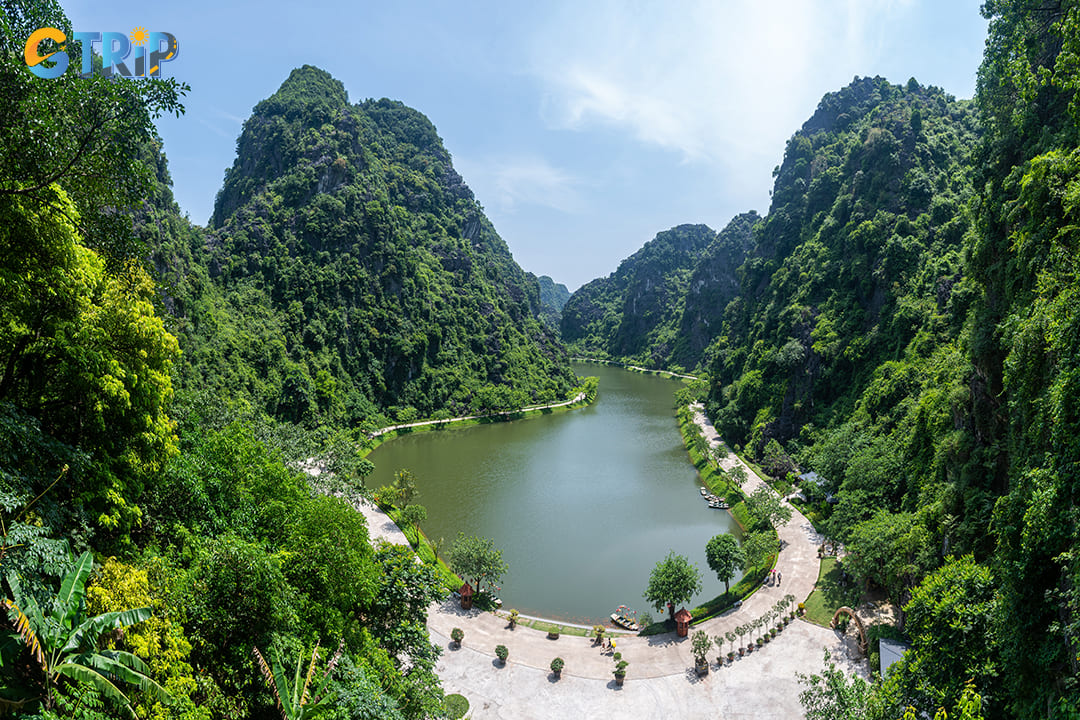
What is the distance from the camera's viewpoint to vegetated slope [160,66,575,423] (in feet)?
184

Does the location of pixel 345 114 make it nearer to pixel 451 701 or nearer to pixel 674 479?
pixel 674 479

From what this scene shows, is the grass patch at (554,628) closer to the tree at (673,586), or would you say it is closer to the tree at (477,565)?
the tree at (477,565)

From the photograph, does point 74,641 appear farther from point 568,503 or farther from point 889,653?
point 568,503

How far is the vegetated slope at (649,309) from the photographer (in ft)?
514

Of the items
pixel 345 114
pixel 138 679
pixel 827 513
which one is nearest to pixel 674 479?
pixel 827 513

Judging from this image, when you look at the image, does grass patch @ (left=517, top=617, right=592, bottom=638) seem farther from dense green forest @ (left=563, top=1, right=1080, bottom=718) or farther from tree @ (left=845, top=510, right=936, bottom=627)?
tree @ (left=845, top=510, right=936, bottom=627)

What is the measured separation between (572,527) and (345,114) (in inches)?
3510

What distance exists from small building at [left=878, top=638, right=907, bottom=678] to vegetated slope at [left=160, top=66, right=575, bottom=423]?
45.7 metres

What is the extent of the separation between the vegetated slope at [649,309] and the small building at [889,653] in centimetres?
12251

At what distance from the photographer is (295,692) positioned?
391 inches

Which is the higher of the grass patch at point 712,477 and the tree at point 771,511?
the tree at point 771,511

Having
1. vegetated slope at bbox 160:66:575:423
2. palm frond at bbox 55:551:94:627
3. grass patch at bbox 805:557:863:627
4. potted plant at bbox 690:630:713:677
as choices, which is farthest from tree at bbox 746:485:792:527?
vegetated slope at bbox 160:66:575:423

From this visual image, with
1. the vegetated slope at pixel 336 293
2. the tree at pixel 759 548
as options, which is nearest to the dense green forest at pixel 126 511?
the tree at pixel 759 548

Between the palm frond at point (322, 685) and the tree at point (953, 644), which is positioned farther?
the tree at point (953, 644)
